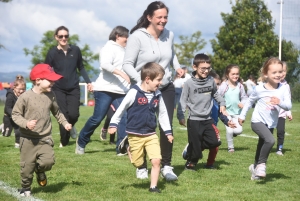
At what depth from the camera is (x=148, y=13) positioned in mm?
7535

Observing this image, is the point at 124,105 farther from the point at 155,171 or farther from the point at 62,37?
the point at 62,37

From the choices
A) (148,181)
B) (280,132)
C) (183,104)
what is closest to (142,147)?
(148,181)

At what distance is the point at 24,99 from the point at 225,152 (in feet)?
17.9

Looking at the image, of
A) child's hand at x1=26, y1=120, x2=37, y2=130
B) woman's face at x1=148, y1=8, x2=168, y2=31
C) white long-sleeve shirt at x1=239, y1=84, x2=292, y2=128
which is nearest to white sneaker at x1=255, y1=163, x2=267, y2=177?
white long-sleeve shirt at x1=239, y1=84, x2=292, y2=128

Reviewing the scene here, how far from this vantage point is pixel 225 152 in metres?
11.0

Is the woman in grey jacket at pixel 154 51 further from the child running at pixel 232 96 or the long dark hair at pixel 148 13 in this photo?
the child running at pixel 232 96

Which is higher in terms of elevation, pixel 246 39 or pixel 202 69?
pixel 246 39

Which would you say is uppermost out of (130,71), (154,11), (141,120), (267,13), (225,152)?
(267,13)

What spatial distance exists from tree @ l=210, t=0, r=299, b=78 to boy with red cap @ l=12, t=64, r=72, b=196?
53012 mm

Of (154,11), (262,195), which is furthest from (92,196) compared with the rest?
(154,11)

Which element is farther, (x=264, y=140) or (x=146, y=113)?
(x=264, y=140)

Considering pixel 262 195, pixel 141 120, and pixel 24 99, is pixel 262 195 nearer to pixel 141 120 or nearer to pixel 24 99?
pixel 141 120

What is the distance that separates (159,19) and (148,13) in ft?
0.75

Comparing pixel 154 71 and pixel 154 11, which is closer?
pixel 154 71
